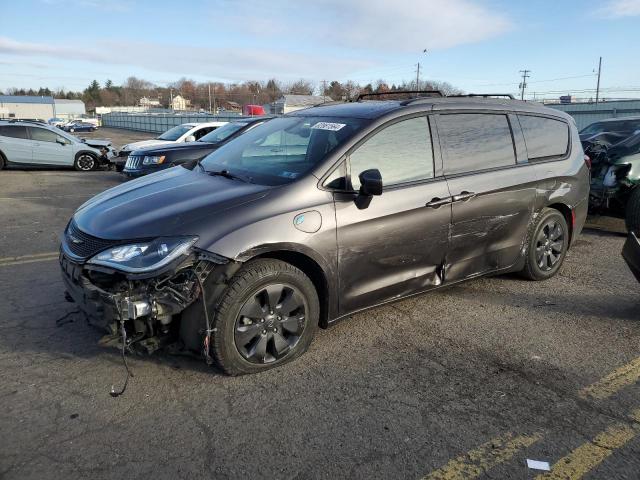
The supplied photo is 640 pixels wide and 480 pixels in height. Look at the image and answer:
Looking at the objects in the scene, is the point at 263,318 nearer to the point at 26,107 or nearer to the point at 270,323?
the point at 270,323

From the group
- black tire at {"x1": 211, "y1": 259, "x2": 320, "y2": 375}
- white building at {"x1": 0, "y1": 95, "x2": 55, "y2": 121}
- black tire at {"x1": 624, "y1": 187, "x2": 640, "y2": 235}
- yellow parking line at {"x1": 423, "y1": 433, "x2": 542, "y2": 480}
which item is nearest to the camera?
yellow parking line at {"x1": 423, "y1": 433, "x2": 542, "y2": 480}

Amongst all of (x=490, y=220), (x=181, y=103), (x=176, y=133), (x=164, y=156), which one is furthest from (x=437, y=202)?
(x=181, y=103)

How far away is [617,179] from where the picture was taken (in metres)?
7.28

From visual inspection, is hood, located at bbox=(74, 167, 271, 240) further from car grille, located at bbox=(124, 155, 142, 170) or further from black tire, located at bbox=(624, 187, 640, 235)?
car grille, located at bbox=(124, 155, 142, 170)

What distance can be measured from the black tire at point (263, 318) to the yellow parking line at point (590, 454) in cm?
168

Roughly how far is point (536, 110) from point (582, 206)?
120 centimetres

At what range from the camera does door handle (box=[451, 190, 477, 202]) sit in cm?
418

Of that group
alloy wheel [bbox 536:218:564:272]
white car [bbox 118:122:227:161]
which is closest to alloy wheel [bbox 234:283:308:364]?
alloy wheel [bbox 536:218:564:272]

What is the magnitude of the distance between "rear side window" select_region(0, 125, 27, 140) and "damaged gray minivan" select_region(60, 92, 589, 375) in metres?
13.8

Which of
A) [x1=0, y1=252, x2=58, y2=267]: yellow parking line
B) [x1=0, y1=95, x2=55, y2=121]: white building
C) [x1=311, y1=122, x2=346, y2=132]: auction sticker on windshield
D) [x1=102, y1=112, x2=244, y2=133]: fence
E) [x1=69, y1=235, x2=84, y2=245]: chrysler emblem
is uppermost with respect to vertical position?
[x1=0, y1=95, x2=55, y2=121]: white building

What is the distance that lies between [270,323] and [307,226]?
69 cm

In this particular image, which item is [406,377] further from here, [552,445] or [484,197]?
[484,197]

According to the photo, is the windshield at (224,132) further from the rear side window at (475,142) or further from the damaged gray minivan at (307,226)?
the rear side window at (475,142)

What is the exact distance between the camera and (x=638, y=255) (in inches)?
171
